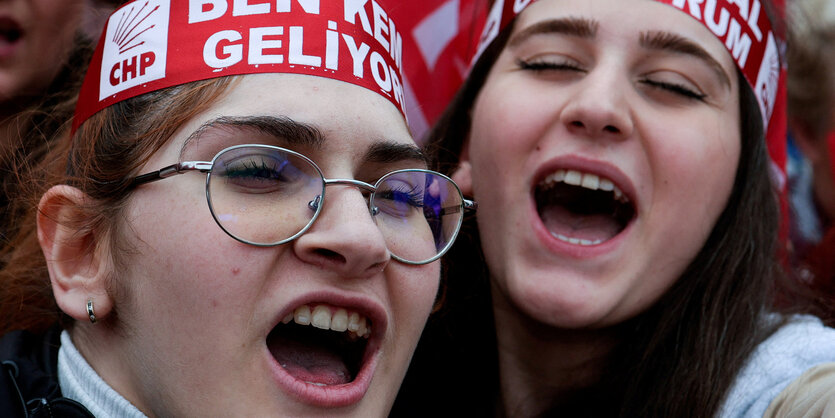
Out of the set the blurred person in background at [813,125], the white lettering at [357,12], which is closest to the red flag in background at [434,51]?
the white lettering at [357,12]

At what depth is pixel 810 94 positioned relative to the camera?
5598mm

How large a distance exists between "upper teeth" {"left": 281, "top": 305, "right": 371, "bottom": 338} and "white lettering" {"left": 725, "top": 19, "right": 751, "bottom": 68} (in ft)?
5.40

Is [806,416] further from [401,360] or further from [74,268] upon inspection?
[74,268]

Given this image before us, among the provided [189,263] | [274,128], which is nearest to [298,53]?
[274,128]

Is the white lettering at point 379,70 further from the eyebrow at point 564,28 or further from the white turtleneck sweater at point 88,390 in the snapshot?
the white turtleneck sweater at point 88,390

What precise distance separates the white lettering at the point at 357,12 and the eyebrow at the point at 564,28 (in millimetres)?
723

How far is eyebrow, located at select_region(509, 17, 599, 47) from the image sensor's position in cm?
280

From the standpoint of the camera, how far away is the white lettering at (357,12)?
2.37m

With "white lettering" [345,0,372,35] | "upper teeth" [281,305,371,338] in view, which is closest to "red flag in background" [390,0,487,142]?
"white lettering" [345,0,372,35]

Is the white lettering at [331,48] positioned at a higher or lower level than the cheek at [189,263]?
higher

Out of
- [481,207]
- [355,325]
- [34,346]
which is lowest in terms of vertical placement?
[34,346]

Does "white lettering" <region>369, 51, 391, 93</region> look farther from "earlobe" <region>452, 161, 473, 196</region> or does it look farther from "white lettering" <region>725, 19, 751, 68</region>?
"white lettering" <region>725, 19, 751, 68</region>

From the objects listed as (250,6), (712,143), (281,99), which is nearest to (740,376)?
(712,143)

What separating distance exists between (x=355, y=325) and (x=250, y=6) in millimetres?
866
